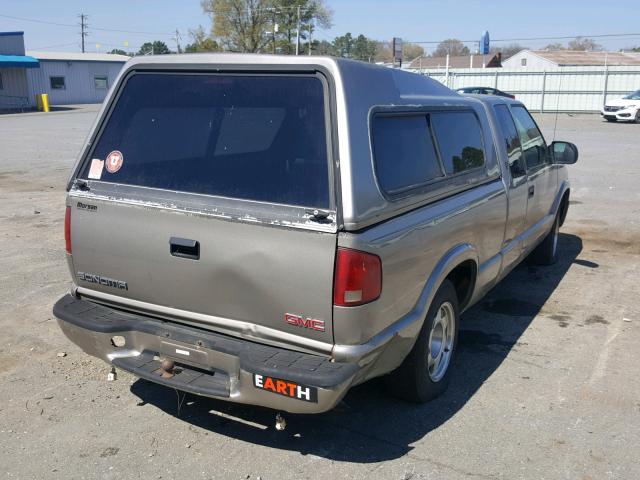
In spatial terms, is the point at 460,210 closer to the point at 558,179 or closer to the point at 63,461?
the point at 63,461

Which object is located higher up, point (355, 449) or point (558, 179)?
point (558, 179)

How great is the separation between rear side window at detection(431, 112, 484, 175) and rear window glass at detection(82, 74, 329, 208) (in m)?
1.19

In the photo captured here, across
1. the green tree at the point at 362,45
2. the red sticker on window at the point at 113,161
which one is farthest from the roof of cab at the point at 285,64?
the green tree at the point at 362,45

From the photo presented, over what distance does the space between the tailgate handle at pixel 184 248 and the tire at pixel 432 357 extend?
1399 millimetres

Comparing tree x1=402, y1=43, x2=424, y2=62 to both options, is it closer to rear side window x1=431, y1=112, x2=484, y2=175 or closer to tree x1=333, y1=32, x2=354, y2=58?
tree x1=333, y1=32, x2=354, y2=58

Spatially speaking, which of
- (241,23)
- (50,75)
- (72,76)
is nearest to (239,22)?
(241,23)

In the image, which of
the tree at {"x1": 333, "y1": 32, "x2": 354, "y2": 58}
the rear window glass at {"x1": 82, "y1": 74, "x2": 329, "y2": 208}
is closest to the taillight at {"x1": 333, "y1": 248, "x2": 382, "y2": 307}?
the rear window glass at {"x1": 82, "y1": 74, "x2": 329, "y2": 208}

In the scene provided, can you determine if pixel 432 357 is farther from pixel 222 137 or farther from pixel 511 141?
pixel 511 141

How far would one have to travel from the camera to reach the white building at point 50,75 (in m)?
43.6

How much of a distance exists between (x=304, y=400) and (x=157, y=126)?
179 centimetres

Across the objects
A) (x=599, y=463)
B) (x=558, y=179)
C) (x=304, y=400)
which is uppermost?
(x=558, y=179)

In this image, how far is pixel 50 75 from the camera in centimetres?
4719

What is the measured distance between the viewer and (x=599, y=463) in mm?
3486

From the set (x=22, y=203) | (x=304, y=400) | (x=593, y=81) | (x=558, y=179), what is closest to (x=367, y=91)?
(x=304, y=400)
